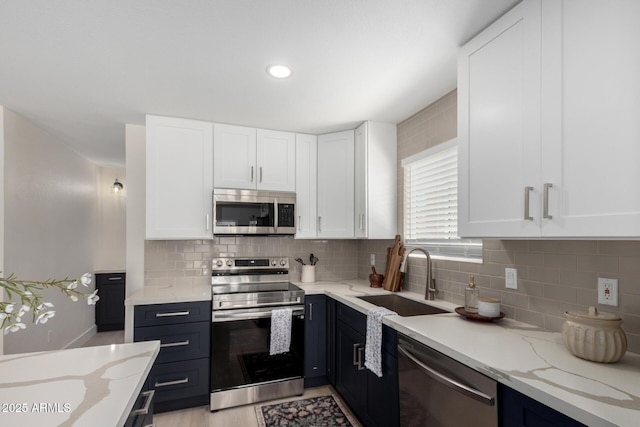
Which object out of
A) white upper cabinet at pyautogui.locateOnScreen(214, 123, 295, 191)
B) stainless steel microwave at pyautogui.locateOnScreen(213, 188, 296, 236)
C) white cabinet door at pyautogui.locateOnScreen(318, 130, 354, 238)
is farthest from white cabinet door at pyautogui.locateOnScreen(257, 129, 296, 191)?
white cabinet door at pyautogui.locateOnScreen(318, 130, 354, 238)

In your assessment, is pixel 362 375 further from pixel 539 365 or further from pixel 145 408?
pixel 145 408

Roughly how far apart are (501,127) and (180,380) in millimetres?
2666

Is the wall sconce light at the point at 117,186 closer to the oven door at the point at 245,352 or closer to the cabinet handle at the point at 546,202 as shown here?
the oven door at the point at 245,352

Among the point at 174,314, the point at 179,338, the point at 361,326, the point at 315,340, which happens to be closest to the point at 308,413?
the point at 315,340

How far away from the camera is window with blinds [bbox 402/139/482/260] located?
231cm

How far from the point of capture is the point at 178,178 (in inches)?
112

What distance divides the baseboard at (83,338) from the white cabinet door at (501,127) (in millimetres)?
4437

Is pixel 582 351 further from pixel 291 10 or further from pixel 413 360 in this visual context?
pixel 291 10

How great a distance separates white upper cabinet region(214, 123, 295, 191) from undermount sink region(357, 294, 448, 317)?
4.16ft

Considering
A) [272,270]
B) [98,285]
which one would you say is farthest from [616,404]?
[98,285]

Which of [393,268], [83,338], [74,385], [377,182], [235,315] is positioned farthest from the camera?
[83,338]

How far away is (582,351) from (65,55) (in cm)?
282

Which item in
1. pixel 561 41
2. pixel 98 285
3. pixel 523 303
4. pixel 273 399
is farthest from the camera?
pixel 98 285

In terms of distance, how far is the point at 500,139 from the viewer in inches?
59.9
